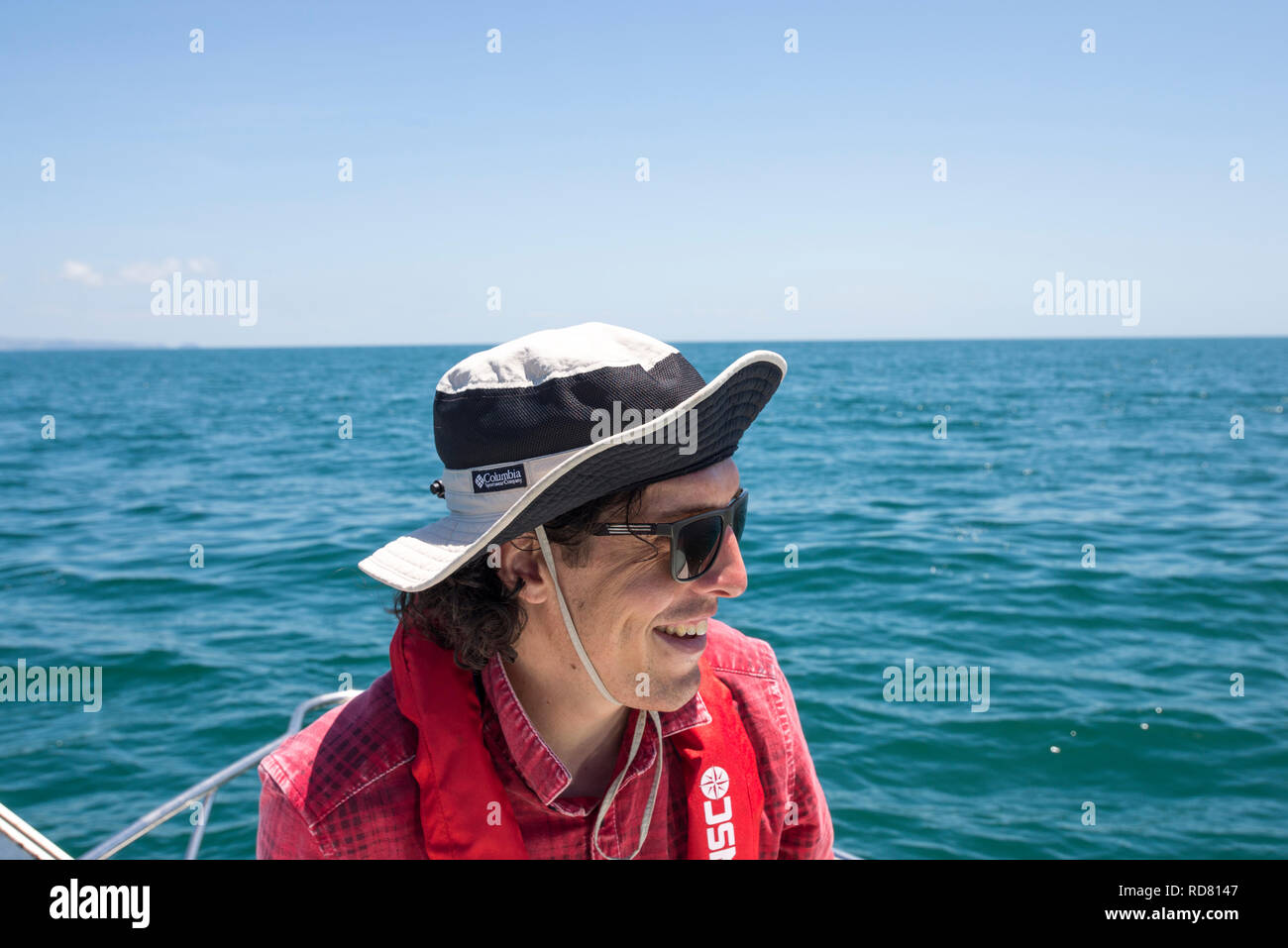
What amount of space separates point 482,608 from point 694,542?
16.4 inches

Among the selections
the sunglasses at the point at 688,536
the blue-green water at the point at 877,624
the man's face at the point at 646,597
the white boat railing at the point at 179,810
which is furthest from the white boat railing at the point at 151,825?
the blue-green water at the point at 877,624

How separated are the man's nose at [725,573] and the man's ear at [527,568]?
0.97 ft

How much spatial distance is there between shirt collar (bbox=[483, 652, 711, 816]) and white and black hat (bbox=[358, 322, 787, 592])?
274mm

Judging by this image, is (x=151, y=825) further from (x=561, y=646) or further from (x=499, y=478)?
(x=499, y=478)

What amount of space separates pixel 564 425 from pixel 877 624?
28.8ft

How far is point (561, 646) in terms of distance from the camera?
182 cm

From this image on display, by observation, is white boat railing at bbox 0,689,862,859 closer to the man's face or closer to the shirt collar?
the shirt collar

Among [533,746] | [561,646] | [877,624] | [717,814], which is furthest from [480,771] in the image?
[877,624]

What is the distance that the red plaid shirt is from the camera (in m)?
1.62

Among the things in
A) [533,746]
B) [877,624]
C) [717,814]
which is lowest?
[877,624]
